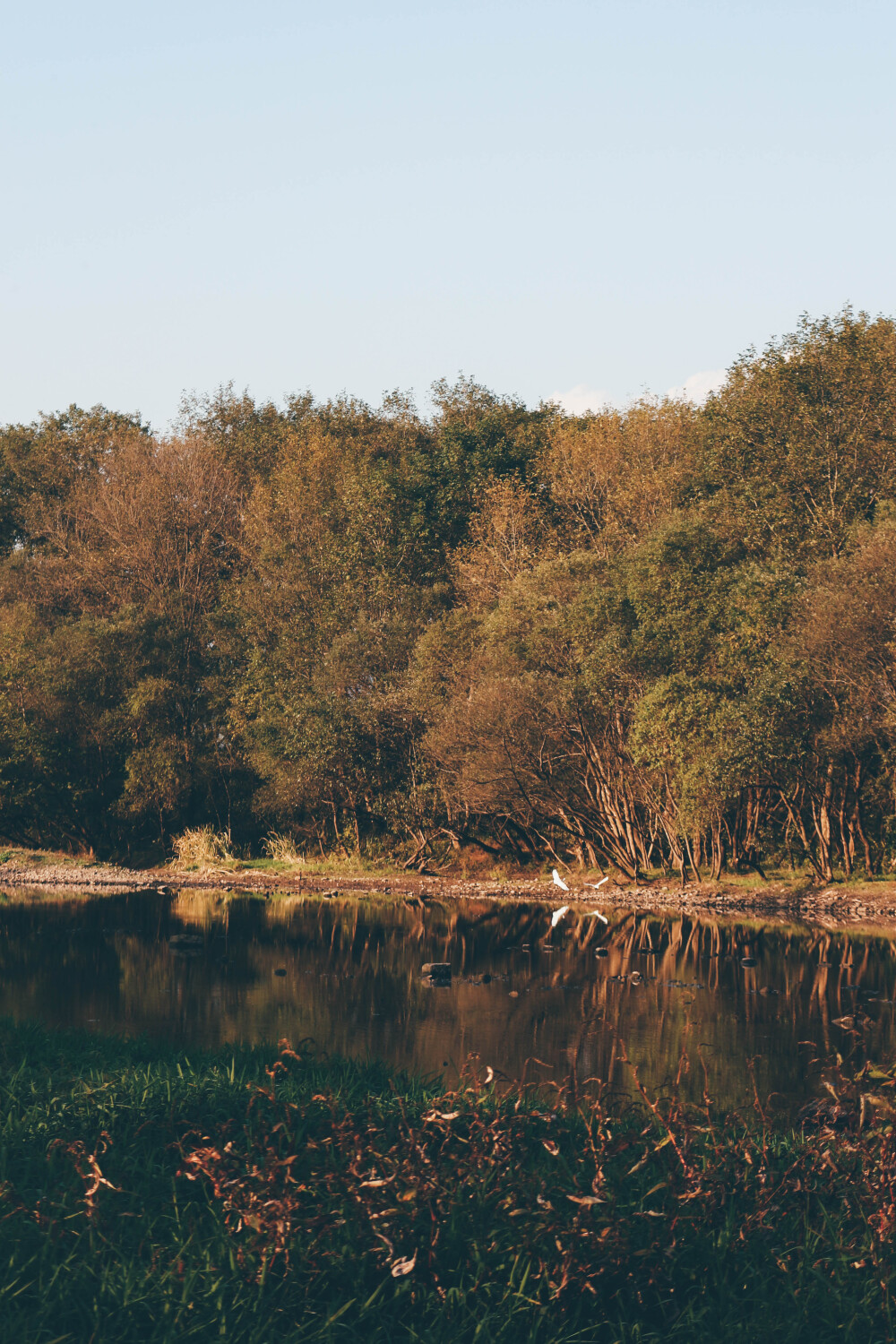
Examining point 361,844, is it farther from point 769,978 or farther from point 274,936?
point 769,978

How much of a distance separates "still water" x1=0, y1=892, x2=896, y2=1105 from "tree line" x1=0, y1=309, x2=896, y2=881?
5.46 metres

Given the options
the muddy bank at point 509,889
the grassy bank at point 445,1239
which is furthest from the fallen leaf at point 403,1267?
the muddy bank at point 509,889

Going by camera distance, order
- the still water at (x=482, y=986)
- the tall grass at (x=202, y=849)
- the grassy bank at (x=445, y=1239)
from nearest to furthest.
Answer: the grassy bank at (x=445, y=1239) → the still water at (x=482, y=986) → the tall grass at (x=202, y=849)

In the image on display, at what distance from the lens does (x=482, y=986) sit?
2031 cm

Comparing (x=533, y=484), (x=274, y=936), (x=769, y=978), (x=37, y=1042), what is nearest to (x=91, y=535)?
(x=533, y=484)

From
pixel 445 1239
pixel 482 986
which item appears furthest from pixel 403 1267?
pixel 482 986

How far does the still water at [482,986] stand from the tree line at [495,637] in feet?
17.9

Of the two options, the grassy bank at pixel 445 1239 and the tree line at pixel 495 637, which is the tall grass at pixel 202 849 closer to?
the tree line at pixel 495 637

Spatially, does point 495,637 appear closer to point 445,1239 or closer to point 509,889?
point 509,889

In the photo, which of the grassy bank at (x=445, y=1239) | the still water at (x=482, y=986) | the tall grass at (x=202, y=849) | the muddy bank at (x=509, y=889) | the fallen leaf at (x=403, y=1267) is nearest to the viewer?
the fallen leaf at (x=403, y=1267)

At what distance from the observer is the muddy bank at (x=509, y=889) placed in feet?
103

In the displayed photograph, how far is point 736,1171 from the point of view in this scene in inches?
305

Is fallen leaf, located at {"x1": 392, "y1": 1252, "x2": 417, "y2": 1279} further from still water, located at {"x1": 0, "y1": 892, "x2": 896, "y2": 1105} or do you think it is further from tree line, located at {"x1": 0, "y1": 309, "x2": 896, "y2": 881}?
tree line, located at {"x1": 0, "y1": 309, "x2": 896, "y2": 881}

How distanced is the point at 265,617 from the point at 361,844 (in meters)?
10.3
